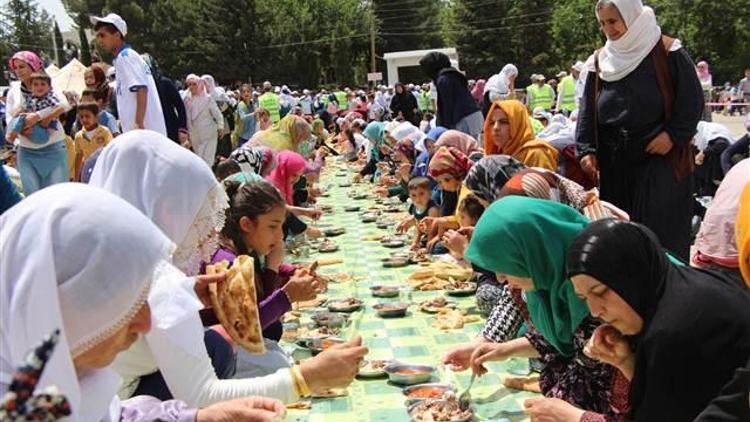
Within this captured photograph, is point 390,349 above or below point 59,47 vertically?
below

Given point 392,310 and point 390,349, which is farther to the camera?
point 392,310

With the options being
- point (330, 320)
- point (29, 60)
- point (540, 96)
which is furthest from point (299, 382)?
point (540, 96)

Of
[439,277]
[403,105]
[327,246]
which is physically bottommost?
[327,246]

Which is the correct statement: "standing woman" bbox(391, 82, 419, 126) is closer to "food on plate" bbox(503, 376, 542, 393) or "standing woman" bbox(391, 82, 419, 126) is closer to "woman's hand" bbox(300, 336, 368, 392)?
"food on plate" bbox(503, 376, 542, 393)

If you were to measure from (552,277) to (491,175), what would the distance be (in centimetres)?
160

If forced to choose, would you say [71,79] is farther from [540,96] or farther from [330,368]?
[330,368]

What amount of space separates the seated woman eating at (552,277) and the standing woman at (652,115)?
1.74 meters

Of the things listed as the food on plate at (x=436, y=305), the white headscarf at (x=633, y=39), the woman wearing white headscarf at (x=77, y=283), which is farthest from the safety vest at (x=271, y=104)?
the woman wearing white headscarf at (x=77, y=283)

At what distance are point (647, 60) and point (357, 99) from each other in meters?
23.0

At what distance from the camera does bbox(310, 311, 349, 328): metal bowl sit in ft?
14.1

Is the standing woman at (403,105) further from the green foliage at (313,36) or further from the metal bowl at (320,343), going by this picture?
the green foliage at (313,36)

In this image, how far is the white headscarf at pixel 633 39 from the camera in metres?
4.16

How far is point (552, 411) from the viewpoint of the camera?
233 cm

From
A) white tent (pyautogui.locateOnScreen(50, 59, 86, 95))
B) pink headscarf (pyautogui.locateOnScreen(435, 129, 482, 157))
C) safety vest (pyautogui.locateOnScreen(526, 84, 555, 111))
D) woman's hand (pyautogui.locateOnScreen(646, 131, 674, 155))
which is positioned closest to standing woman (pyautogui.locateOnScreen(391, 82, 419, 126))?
safety vest (pyautogui.locateOnScreen(526, 84, 555, 111))
